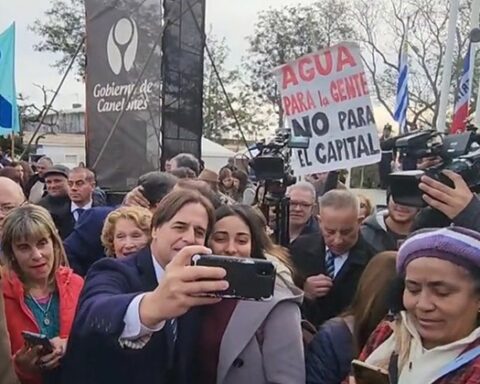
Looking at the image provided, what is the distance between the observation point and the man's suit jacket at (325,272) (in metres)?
3.31

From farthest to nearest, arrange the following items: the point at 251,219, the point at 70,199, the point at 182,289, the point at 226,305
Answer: the point at 70,199 < the point at 251,219 < the point at 226,305 < the point at 182,289

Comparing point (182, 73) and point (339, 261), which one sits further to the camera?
point (182, 73)

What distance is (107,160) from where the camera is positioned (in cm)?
772

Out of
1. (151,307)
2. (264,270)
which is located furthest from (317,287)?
(151,307)

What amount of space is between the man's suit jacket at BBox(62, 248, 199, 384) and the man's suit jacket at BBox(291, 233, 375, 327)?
1305mm

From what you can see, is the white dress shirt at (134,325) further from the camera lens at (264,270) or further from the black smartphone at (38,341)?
the black smartphone at (38,341)

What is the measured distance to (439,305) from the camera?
188 cm

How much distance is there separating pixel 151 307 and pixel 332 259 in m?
2.28

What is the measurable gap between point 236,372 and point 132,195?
6.19ft

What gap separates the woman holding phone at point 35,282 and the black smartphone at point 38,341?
0.11m

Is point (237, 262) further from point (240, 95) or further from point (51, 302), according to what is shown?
point (240, 95)

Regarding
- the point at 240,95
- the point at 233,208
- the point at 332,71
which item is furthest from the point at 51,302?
the point at 240,95

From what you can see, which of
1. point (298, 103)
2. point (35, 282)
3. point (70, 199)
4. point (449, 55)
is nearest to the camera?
point (35, 282)

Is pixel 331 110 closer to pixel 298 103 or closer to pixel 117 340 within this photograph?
pixel 298 103
